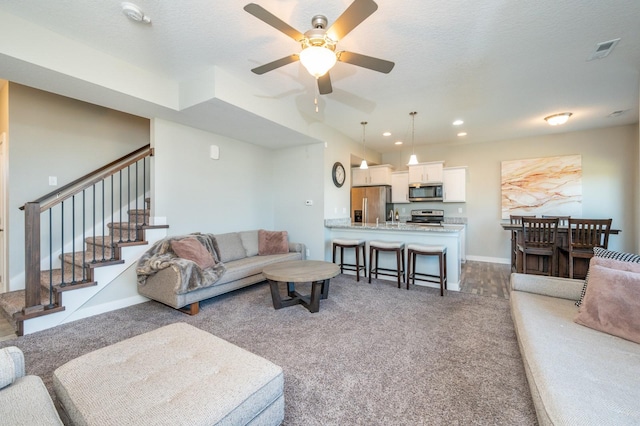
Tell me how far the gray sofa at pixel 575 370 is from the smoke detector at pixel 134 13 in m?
3.44

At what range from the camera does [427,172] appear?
6.16 m

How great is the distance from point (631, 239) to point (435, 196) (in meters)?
3.34

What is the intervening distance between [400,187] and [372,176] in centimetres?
74

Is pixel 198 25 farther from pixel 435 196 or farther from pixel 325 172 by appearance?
pixel 435 196

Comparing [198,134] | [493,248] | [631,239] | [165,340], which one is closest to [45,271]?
[198,134]

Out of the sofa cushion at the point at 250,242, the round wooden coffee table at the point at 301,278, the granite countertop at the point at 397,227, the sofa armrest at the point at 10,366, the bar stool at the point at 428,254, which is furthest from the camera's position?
the sofa cushion at the point at 250,242

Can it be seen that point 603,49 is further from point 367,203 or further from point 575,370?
point 367,203

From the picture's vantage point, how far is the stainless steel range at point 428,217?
623 cm

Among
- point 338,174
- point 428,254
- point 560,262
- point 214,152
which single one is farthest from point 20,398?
point 560,262

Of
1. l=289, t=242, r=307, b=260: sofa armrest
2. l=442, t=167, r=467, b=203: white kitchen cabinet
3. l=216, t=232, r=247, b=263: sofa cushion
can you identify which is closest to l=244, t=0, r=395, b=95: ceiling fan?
l=216, t=232, r=247, b=263: sofa cushion

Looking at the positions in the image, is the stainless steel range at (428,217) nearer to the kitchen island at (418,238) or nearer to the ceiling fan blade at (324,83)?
the kitchen island at (418,238)

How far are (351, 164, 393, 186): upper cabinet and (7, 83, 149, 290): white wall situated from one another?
461 cm

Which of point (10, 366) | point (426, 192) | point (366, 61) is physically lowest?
point (10, 366)

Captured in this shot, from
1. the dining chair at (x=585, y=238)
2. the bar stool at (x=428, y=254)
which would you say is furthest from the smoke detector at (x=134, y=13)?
the dining chair at (x=585, y=238)
